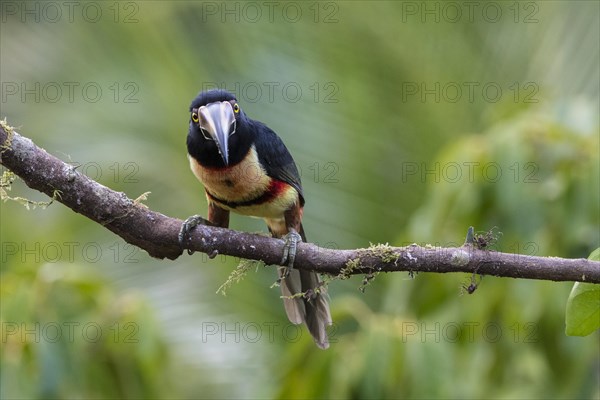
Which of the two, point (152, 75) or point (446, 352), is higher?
point (152, 75)

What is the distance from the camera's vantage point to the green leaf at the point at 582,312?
3.16 m

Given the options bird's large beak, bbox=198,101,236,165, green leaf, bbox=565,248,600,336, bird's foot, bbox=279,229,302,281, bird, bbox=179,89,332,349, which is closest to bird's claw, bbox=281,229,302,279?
bird's foot, bbox=279,229,302,281

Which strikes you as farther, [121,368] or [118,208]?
[121,368]

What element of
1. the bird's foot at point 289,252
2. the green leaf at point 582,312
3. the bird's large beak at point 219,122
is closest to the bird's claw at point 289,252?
the bird's foot at point 289,252

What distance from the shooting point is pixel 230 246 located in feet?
12.9

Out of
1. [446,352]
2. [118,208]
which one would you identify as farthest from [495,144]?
[118,208]

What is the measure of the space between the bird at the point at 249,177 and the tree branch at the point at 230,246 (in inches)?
9.0

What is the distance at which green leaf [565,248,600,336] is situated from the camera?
316 cm

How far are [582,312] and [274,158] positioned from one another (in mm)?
2063

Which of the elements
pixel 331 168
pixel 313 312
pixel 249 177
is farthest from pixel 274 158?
pixel 331 168

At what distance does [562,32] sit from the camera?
22.7 ft

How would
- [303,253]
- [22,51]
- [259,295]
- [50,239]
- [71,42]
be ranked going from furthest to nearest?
[22,51] < [71,42] < [50,239] < [259,295] < [303,253]

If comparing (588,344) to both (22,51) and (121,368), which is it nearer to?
(121,368)

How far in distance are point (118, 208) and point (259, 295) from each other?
3201 millimetres
